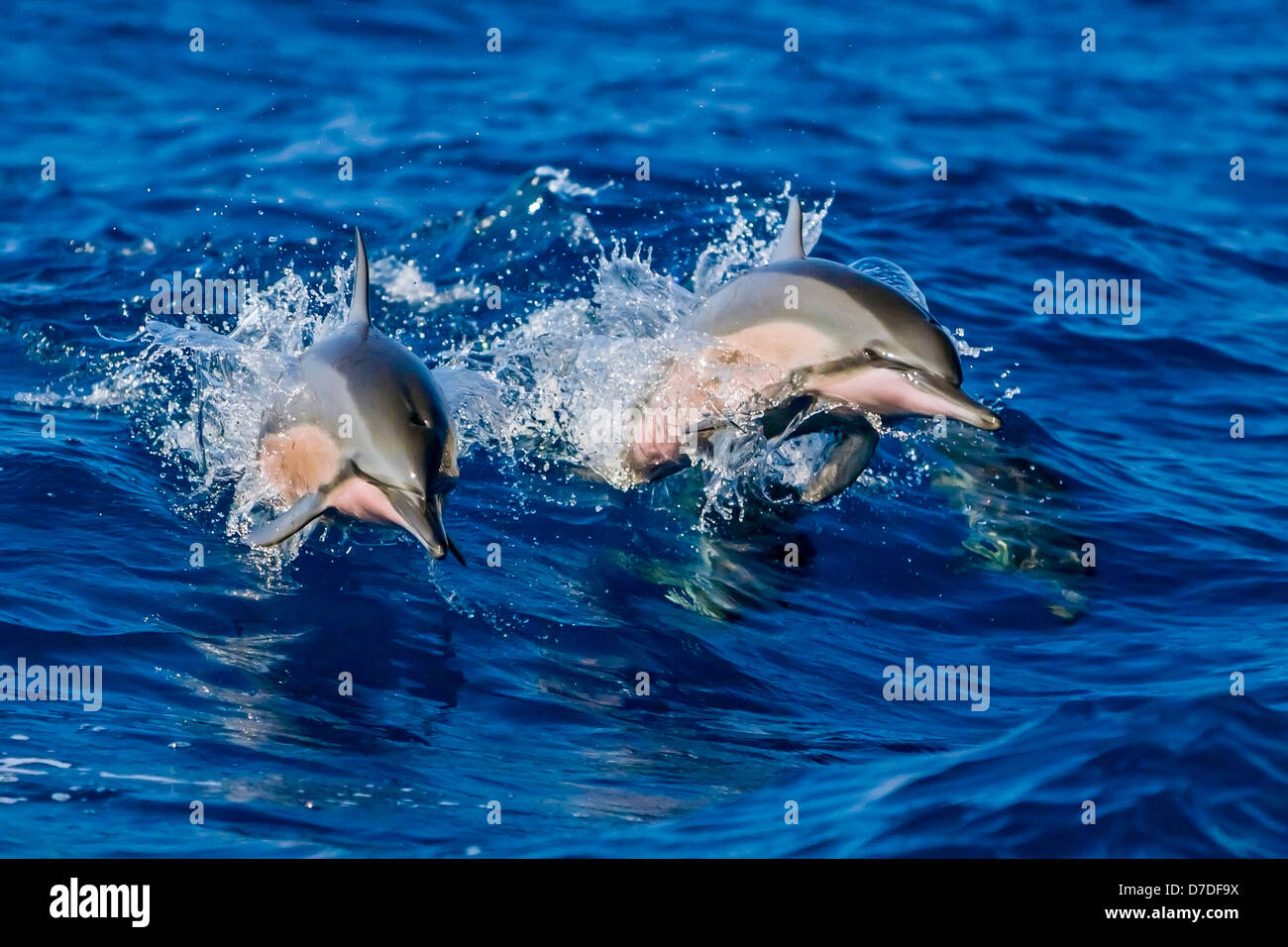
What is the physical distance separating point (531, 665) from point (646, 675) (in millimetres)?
575

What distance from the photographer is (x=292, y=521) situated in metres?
7.68

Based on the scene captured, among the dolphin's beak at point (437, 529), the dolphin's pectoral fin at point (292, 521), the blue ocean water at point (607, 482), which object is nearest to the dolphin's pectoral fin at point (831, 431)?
the blue ocean water at point (607, 482)

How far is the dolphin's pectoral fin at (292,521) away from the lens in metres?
7.66

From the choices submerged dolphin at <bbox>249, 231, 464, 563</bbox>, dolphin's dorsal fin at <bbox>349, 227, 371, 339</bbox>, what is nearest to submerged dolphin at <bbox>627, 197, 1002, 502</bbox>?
dolphin's dorsal fin at <bbox>349, 227, 371, 339</bbox>

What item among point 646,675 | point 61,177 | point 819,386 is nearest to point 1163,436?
point 819,386

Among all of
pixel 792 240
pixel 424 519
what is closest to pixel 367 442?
pixel 424 519

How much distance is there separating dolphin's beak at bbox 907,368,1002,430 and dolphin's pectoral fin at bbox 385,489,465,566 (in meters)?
2.72

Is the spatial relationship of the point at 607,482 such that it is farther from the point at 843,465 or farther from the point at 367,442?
the point at 367,442

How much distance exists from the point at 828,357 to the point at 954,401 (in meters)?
0.78

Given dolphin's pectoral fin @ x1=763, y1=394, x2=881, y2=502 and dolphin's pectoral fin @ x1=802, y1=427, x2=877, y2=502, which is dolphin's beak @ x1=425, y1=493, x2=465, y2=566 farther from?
dolphin's pectoral fin @ x1=802, y1=427, x2=877, y2=502

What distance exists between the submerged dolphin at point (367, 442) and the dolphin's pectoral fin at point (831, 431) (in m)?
2.24

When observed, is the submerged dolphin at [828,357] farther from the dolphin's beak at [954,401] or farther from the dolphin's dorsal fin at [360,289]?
the dolphin's dorsal fin at [360,289]

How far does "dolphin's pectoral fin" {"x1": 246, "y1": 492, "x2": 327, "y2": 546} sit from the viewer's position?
7660mm
